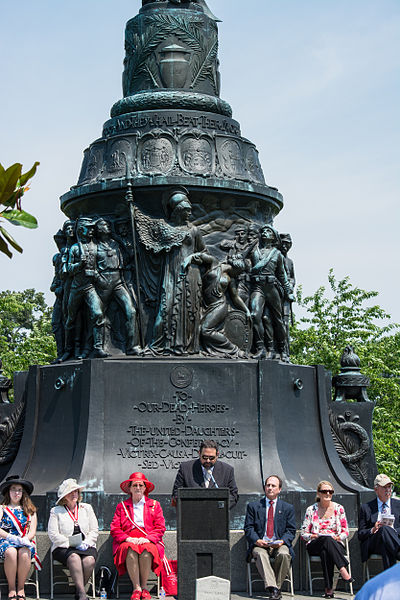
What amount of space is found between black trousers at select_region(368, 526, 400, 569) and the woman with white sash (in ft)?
12.5

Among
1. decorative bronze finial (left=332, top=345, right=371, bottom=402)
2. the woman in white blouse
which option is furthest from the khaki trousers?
decorative bronze finial (left=332, top=345, right=371, bottom=402)

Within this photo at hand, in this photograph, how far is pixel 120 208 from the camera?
14.4 meters

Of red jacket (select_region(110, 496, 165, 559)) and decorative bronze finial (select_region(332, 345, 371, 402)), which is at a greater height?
decorative bronze finial (select_region(332, 345, 371, 402))

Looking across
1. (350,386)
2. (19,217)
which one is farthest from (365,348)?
(19,217)

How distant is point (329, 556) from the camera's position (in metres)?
11.6

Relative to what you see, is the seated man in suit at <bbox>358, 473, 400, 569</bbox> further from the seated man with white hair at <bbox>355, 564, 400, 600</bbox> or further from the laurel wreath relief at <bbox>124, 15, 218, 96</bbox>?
the seated man with white hair at <bbox>355, 564, 400, 600</bbox>

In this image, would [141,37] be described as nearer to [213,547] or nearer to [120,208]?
[120,208]

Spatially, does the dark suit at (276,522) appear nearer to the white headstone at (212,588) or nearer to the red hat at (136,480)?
the red hat at (136,480)

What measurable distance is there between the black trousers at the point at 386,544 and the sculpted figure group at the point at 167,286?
3.26 m

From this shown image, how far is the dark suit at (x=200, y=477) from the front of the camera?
1154 cm

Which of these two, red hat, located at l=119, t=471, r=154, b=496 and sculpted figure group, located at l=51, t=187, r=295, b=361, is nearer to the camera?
red hat, located at l=119, t=471, r=154, b=496

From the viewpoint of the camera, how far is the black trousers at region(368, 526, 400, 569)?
11812mm

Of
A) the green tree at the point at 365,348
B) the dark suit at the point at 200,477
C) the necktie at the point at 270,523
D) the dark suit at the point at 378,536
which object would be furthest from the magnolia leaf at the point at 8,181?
the green tree at the point at 365,348

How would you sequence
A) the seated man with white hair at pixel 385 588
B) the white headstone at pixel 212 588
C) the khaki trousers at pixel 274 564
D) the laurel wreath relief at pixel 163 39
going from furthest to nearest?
the laurel wreath relief at pixel 163 39, the khaki trousers at pixel 274 564, the white headstone at pixel 212 588, the seated man with white hair at pixel 385 588
